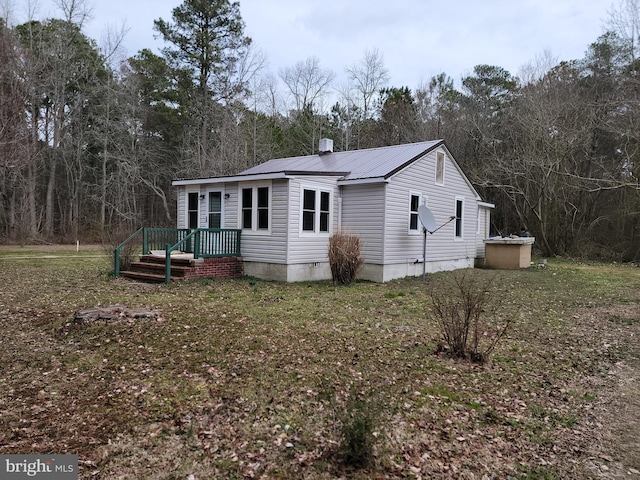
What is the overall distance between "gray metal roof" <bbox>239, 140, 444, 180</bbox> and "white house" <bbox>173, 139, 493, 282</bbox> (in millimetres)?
40

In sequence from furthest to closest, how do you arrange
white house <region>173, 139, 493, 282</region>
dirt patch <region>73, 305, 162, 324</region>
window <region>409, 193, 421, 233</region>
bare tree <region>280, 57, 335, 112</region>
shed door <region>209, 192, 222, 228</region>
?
bare tree <region>280, 57, 335, 112</region>, window <region>409, 193, 421, 233</region>, shed door <region>209, 192, 222, 228</region>, white house <region>173, 139, 493, 282</region>, dirt patch <region>73, 305, 162, 324</region>

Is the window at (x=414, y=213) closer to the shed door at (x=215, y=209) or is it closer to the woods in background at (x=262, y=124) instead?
the shed door at (x=215, y=209)

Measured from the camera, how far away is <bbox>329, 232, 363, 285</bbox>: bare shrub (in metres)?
10.7

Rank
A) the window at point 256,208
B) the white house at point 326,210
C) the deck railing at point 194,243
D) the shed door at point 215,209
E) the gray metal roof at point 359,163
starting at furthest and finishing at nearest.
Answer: the shed door at point 215,209, the gray metal roof at point 359,163, the window at point 256,208, the white house at point 326,210, the deck railing at point 194,243

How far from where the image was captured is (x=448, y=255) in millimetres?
15102

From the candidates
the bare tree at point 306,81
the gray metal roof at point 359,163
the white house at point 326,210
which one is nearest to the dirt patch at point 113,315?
the white house at point 326,210

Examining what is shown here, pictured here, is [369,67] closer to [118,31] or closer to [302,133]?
[302,133]

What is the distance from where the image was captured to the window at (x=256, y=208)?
37.7 feet

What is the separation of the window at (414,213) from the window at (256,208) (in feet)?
14.8

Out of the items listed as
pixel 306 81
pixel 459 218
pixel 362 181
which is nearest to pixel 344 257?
pixel 362 181

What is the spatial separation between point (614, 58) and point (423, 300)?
20895 mm

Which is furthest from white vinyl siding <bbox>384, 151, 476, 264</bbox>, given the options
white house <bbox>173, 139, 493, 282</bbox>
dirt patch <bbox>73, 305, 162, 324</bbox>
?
dirt patch <bbox>73, 305, 162, 324</bbox>

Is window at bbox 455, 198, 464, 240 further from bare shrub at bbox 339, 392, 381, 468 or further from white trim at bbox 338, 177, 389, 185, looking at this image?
bare shrub at bbox 339, 392, 381, 468

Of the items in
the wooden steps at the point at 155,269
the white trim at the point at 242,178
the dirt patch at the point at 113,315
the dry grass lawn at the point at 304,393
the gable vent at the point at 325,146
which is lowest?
the dry grass lawn at the point at 304,393
